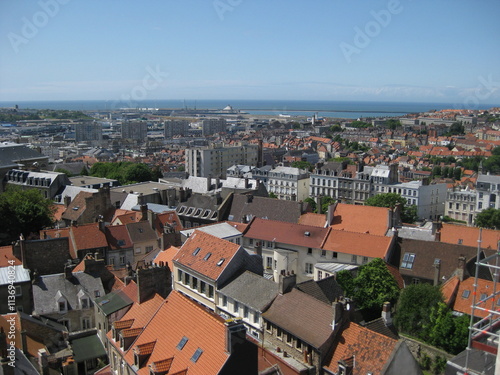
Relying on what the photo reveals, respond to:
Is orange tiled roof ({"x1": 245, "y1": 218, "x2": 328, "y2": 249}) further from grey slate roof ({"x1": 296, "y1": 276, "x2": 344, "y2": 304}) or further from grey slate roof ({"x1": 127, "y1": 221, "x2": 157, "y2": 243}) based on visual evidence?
grey slate roof ({"x1": 296, "y1": 276, "x2": 344, "y2": 304})

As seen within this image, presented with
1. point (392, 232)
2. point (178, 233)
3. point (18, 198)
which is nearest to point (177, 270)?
point (178, 233)

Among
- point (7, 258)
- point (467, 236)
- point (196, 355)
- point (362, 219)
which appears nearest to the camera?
point (196, 355)

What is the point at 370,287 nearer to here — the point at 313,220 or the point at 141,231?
the point at 313,220

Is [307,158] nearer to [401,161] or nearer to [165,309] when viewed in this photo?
[401,161]

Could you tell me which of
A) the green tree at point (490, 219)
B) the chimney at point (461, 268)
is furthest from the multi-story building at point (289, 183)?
the chimney at point (461, 268)

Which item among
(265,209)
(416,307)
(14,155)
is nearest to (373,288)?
(416,307)

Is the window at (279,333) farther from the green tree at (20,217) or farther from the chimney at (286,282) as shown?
the green tree at (20,217)
